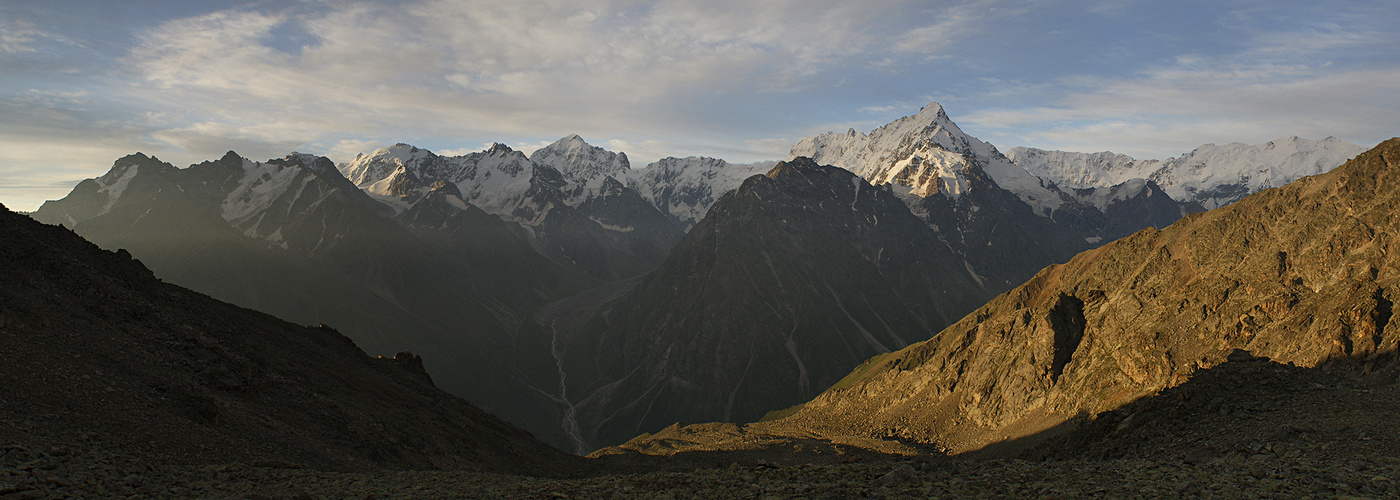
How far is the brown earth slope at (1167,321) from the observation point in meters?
87.6

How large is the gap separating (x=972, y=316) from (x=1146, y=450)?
128649 mm

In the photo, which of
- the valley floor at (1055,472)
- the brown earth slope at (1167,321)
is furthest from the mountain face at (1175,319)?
the valley floor at (1055,472)

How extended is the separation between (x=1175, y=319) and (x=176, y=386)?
122051 mm

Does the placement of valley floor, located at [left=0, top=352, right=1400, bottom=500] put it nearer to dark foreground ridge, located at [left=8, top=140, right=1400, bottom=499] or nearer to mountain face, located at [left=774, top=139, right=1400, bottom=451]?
dark foreground ridge, located at [left=8, top=140, right=1400, bottom=499]

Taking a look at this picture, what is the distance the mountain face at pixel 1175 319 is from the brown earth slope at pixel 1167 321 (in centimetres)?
26

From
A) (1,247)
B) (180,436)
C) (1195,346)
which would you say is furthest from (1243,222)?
(1,247)

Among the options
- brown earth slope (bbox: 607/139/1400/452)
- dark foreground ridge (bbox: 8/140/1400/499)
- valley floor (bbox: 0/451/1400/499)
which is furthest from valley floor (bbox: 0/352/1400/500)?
brown earth slope (bbox: 607/139/1400/452)

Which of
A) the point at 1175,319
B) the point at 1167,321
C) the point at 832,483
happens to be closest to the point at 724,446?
the point at 1167,321

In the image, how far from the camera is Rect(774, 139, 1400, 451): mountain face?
87.4 m

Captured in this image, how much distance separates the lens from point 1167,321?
10588cm

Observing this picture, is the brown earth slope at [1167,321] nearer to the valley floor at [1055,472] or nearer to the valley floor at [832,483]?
the valley floor at [1055,472]

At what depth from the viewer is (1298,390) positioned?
138 ft

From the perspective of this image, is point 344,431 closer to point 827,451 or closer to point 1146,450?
point 1146,450

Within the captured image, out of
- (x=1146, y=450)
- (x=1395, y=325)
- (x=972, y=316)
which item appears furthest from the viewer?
(x=972, y=316)
